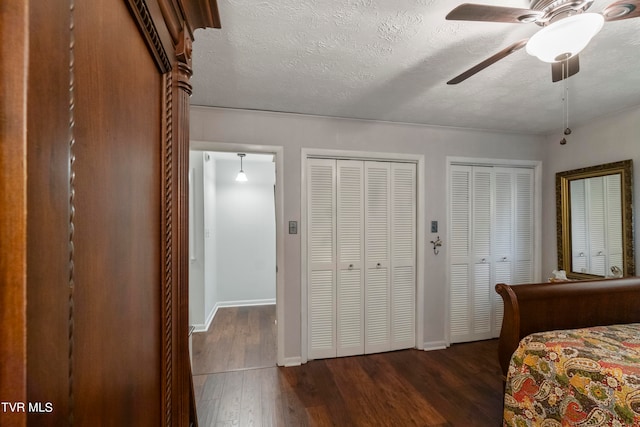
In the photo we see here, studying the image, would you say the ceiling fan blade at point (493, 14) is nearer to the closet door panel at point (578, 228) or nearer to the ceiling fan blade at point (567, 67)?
the ceiling fan blade at point (567, 67)

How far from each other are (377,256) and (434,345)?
1.14 m

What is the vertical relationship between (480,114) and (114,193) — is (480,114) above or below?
above

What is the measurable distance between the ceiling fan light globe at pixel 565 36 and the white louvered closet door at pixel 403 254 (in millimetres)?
1689

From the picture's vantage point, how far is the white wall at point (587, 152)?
242 cm

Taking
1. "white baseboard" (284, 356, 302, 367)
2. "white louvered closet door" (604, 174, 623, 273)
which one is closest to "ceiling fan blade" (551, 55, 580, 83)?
"white louvered closet door" (604, 174, 623, 273)

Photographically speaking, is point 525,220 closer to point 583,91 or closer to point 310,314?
point 583,91

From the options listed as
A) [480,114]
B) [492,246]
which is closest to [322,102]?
[480,114]

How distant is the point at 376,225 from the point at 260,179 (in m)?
2.31

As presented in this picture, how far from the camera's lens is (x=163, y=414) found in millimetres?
731

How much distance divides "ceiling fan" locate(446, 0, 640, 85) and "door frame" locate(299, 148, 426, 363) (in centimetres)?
162

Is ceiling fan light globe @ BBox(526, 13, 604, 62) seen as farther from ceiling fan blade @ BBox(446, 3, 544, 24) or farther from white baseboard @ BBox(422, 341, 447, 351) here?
white baseboard @ BBox(422, 341, 447, 351)

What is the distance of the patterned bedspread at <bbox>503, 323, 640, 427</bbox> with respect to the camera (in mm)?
1210

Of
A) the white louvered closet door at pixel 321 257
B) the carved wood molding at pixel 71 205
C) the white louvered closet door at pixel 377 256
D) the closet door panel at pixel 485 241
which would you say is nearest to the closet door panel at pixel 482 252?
the closet door panel at pixel 485 241

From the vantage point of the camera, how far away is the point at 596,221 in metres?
2.69
